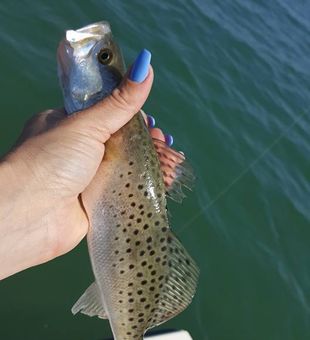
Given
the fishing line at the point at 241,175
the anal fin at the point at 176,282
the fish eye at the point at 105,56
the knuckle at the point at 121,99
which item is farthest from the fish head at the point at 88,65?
the fishing line at the point at 241,175

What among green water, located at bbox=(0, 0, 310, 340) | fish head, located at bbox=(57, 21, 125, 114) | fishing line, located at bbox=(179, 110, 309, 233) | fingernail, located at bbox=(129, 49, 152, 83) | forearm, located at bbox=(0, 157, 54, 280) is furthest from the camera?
fishing line, located at bbox=(179, 110, 309, 233)

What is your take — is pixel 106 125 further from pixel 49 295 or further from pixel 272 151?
pixel 272 151

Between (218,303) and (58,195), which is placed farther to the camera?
(218,303)

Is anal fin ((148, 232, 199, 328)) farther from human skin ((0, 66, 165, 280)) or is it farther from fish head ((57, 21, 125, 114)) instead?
fish head ((57, 21, 125, 114))

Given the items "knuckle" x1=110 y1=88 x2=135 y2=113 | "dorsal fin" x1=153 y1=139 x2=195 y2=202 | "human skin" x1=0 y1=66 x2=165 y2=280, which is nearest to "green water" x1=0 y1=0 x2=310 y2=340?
"human skin" x1=0 y1=66 x2=165 y2=280

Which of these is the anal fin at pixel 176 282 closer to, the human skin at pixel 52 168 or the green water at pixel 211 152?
the human skin at pixel 52 168

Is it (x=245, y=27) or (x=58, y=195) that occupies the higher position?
(x=58, y=195)

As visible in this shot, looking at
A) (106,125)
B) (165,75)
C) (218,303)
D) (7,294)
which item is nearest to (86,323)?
(7,294)
